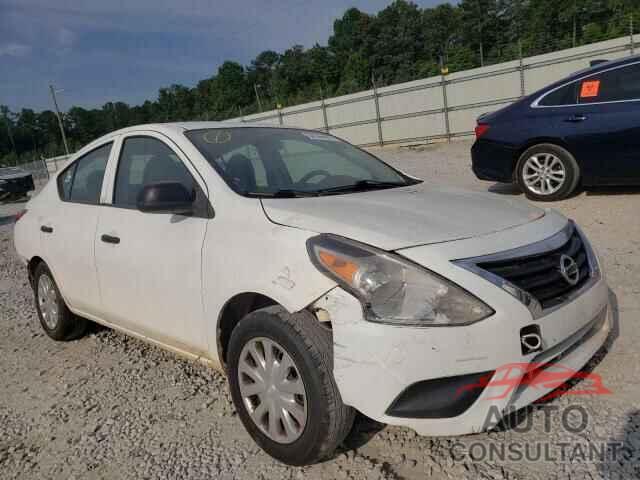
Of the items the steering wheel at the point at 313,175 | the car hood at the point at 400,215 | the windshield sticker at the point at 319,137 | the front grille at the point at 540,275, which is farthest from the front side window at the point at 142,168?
the front grille at the point at 540,275

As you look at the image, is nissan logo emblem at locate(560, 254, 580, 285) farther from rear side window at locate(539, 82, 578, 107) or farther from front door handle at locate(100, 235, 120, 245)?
rear side window at locate(539, 82, 578, 107)

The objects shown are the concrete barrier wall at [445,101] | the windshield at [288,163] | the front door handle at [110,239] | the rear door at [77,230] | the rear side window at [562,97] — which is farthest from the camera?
the concrete barrier wall at [445,101]

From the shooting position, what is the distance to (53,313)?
3.89 meters

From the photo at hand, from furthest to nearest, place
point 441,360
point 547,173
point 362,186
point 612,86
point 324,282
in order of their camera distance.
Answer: point 547,173
point 612,86
point 362,186
point 324,282
point 441,360

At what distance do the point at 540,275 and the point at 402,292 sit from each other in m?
0.61

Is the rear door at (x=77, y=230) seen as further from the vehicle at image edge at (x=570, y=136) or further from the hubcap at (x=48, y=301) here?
the vehicle at image edge at (x=570, y=136)

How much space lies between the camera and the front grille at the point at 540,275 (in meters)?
1.92

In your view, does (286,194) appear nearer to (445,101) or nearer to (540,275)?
(540,275)

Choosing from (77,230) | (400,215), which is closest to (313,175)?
(400,215)

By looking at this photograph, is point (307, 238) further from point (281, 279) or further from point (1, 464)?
point (1, 464)

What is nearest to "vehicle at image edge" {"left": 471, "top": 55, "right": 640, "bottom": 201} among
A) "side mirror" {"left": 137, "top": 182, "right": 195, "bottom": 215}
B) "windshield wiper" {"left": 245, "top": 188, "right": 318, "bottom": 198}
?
"windshield wiper" {"left": 245, "top": 188, "right": 318, "bottom": 198}

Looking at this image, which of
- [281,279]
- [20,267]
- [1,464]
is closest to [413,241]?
[281,279]

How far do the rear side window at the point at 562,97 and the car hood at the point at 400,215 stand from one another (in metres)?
3.97

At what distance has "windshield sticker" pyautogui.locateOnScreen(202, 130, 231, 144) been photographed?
287cm
